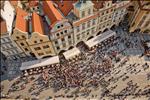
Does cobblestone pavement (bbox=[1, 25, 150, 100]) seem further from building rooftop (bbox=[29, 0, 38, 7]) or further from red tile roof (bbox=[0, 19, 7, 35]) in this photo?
building rooftop (bbox=[29, 0, 38, 7])

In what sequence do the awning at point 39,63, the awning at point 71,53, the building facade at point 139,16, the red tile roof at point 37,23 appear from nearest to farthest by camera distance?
the red tile roof at point 37,23 → the building facade at point 139,16 → the awning at point 39,63 → the awning at point 71,53

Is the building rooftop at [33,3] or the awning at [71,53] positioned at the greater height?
the building rooftop at [33,3]

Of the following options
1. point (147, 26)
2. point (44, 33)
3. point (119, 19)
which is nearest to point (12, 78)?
point (44, 33)

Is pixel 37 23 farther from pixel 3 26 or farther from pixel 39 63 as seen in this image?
pixel 39 63

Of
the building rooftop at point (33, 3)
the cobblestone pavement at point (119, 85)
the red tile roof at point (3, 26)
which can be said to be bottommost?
the cobblestone pavement at point (119, 85)

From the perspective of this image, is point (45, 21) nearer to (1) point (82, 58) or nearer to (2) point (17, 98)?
(1) point (82, 58)

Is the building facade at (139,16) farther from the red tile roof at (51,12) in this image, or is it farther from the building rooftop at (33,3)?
the building rooftop at (33,3)

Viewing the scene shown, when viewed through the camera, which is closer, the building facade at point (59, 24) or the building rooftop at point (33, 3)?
the building facade at point (59, 24)

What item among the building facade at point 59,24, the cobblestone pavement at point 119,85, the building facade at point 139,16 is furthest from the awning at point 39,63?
the building facade at point 139,16

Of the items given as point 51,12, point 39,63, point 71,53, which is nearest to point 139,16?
point 71,53
